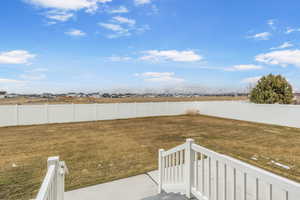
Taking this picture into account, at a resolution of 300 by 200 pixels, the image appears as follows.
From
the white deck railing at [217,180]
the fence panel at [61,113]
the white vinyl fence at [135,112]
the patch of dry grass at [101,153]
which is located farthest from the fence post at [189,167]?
the fence panel at [61,113]

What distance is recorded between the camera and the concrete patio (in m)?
2.79

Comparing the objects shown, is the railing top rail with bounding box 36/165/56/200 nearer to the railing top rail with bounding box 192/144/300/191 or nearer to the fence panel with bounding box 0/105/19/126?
the railing top rail with bounding box 192/144/300/191

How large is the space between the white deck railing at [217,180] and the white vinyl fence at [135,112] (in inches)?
356

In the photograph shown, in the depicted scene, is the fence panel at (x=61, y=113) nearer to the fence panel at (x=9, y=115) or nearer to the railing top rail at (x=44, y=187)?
the fence panel at (x=9, y=115)

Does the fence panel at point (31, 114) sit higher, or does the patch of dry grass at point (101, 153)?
the fence panel at point (31, 114)

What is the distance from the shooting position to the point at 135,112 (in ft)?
43.4

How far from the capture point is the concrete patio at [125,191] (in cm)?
279

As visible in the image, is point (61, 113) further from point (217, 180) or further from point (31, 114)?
point (217, 180)

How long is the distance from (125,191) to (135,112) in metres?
10.3

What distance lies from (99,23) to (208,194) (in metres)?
9.85

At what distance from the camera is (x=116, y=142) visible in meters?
6.46

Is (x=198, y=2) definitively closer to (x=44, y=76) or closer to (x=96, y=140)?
(x=96, y=140)

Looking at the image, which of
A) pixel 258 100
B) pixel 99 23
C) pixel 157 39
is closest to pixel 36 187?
pixel 99 23

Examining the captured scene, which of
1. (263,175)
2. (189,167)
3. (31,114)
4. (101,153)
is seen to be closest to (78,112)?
(31,114)
